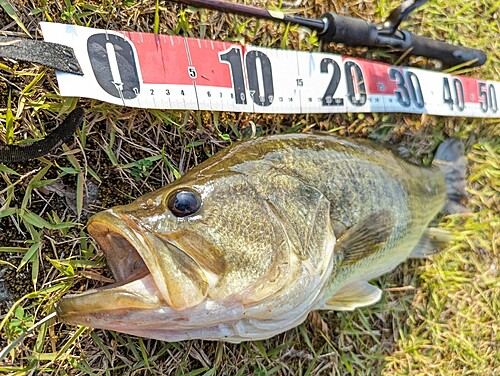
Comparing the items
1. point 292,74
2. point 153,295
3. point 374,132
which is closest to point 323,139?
point 292,74

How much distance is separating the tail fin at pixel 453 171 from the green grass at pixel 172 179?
0.08 metres

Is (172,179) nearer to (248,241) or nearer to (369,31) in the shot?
(248,241)

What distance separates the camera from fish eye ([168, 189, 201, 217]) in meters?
1.83

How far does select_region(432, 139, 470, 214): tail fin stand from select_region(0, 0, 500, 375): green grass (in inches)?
3.2

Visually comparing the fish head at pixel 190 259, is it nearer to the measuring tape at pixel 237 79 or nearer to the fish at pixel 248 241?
the fish at pixel 248 241

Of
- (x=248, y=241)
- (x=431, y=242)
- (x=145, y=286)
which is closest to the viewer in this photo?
(x=145, y=286)

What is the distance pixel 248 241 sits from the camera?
1.89m

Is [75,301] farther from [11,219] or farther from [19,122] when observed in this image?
[19,122]

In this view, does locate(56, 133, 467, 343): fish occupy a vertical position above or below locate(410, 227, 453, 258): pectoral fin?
above

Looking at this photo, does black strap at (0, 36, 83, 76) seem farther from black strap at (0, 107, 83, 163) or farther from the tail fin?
the tail fin

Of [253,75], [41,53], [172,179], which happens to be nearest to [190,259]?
[172,179]

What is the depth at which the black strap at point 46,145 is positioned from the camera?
2.12 meters

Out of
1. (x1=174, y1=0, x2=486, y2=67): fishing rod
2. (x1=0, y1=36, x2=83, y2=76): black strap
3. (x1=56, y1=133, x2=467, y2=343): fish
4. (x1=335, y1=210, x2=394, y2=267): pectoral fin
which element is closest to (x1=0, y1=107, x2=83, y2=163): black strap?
(x1=0, y1=36, x2=83, y2=76): black strap

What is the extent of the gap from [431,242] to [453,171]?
54 centimetres
